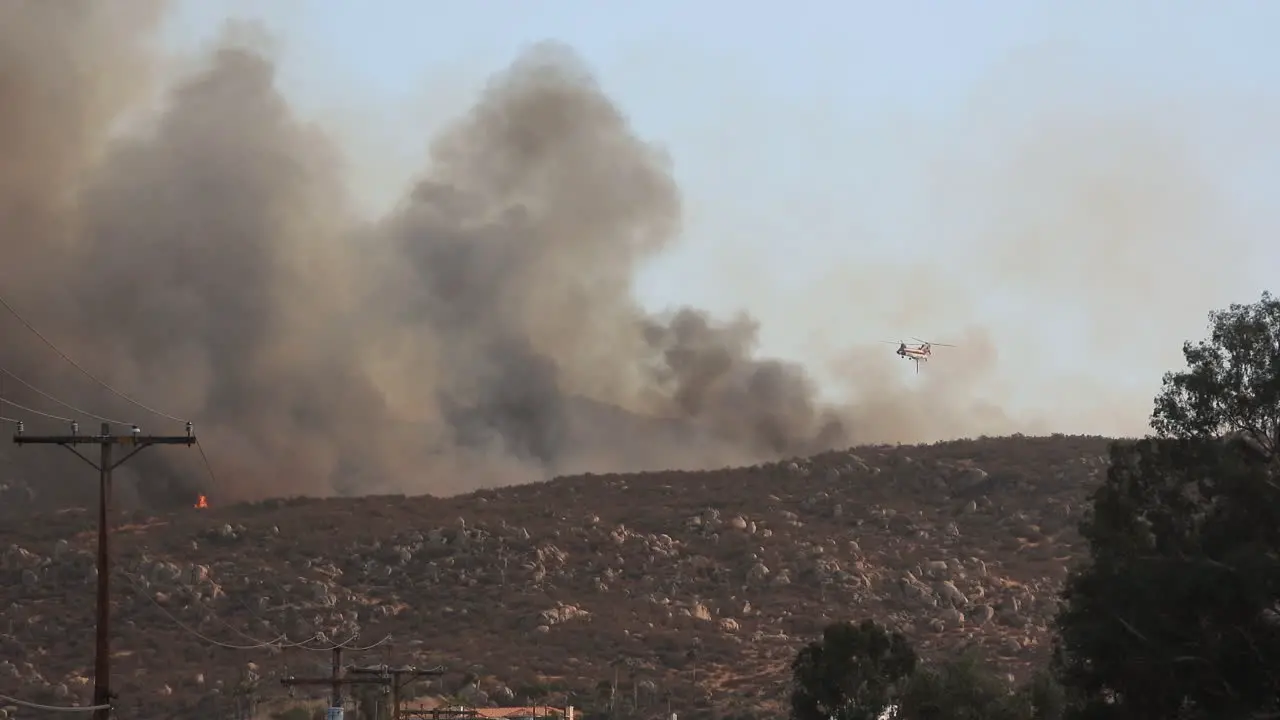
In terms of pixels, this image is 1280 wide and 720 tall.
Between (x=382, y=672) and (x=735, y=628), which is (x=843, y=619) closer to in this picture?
(x=735, y=628)

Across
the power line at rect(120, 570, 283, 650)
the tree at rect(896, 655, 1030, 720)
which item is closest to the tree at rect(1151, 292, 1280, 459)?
the tree at rect(896, 655, 1030, 720)

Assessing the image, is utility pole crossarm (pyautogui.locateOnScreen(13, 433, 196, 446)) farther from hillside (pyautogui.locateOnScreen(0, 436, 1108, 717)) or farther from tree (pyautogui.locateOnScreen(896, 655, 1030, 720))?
hillside (pyautogui.locateOnScreen(0, 436, 1108, 717))

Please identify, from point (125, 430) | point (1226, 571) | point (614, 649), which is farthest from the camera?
point (125, 430)

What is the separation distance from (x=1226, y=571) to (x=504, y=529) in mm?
86744

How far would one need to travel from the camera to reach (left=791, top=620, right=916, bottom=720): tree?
3359 inches

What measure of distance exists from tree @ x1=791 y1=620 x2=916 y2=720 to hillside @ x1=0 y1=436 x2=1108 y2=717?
12.8m

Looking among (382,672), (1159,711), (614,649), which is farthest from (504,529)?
(1159,711)

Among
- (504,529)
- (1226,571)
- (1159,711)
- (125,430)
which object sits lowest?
(1159,711)

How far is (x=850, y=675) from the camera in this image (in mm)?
86000

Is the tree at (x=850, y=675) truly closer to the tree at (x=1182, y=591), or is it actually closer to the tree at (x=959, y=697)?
the tree at (x=959, y=697)

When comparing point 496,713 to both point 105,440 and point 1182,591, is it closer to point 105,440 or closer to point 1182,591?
point 105,440

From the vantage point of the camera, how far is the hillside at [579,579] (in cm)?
10700

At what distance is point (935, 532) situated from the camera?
135250 mm

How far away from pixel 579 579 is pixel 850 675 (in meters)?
41.2
